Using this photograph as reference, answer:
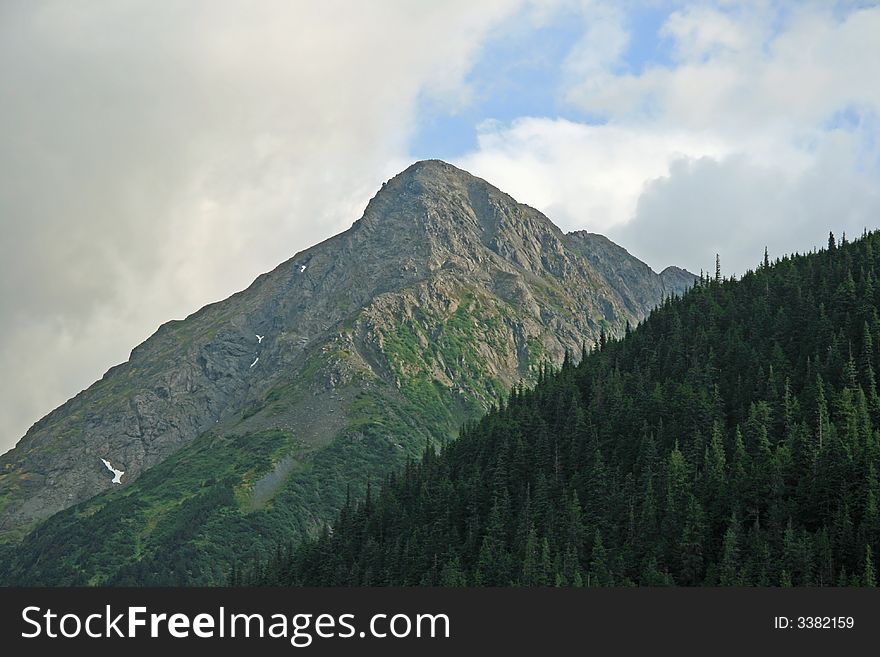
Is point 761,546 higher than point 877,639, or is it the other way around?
point 761,546

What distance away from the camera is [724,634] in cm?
11106

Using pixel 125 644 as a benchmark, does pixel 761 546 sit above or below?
above

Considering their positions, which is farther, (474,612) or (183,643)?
(474,612)

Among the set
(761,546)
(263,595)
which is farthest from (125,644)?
(761,546)

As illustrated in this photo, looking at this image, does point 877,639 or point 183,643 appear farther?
point 877,639

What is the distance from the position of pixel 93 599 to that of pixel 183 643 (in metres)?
10.3

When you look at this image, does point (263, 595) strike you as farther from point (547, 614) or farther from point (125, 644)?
point (547, 614)

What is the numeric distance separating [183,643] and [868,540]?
443 feet

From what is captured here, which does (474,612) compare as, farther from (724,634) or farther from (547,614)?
(724,634)

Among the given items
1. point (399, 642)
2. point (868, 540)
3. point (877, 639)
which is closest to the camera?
point (399, 642)

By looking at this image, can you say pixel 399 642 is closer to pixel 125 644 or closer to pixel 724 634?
pixel 125 644

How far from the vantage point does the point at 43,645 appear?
99.2m

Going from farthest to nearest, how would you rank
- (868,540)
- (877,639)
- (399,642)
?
Result: (868,540), (877,639), (399,642)

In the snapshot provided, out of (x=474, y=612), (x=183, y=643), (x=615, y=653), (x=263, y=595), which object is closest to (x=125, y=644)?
(x=183, y=643)
